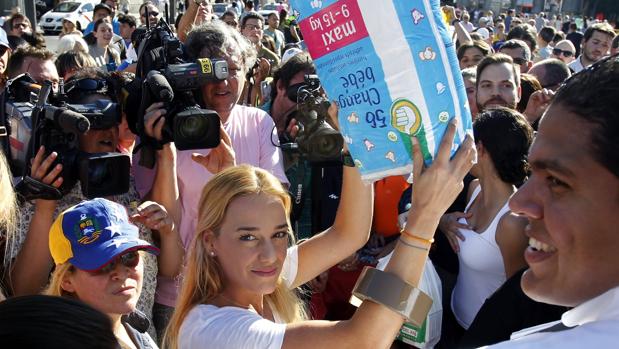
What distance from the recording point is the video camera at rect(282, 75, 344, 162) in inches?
96.6

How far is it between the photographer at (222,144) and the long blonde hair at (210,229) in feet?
2.14

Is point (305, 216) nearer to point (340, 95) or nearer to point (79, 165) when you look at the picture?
point (79, 165)

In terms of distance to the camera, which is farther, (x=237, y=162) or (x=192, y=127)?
(x=237, y=162)

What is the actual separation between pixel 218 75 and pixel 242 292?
107 centimetres

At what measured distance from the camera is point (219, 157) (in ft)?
9.64

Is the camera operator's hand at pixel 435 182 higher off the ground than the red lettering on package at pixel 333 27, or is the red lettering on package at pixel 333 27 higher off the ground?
the red lettering on package at pixel 333 27

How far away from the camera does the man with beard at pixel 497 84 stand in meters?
4.59

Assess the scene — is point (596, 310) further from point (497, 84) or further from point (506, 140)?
point (497, 84)

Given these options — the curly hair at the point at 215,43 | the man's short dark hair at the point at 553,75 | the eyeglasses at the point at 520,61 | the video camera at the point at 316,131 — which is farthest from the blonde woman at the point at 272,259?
the eyeglasses at the point at 520,61

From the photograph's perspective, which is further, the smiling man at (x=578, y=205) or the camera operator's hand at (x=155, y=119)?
the camera operator's hand at (x=155, y=119)

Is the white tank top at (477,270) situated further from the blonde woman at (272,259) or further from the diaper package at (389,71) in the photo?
the diaper package at (389,71)

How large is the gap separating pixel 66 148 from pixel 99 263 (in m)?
0.57

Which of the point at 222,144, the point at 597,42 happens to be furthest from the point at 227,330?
the point at 597,42

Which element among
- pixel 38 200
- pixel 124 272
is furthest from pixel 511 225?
pixel 38 200
